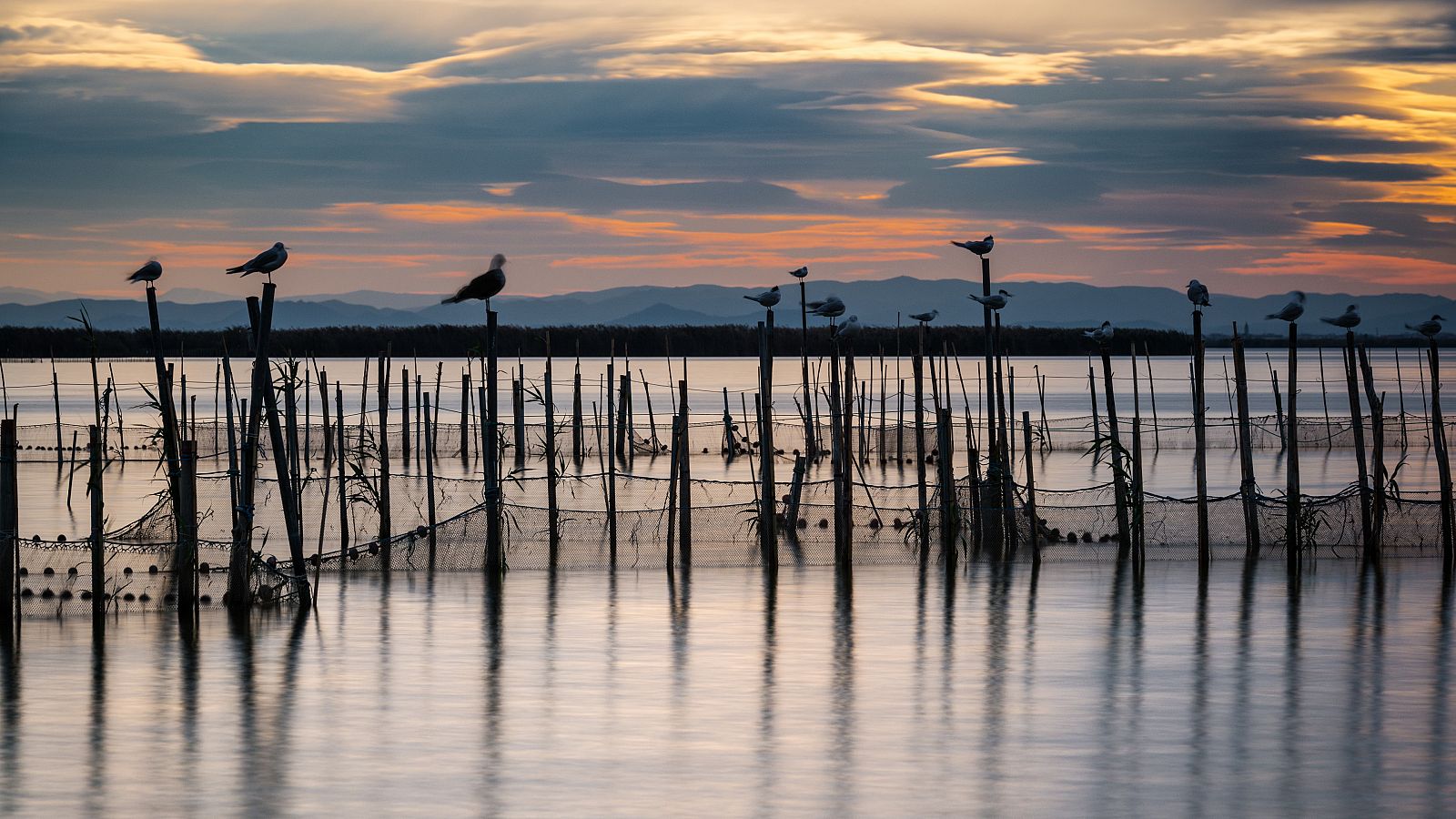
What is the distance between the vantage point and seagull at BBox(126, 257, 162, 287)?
1425cm

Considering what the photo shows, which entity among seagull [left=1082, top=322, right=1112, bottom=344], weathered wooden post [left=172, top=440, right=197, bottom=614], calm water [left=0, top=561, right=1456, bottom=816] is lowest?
calm water [left=0, top=561, right=1456, bottom=816]

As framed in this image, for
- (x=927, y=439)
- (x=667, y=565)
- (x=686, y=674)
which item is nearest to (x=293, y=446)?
(x=667, y=565)

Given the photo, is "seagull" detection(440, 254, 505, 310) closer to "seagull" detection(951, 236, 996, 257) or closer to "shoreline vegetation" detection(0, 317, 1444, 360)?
"seagull" detection(951, 236, 996, 257)

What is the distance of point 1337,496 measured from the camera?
17.2m

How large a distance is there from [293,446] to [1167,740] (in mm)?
10300

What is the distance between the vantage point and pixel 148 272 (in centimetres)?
1429

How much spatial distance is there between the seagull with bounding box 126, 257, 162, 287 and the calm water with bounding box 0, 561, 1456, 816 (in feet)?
9.99

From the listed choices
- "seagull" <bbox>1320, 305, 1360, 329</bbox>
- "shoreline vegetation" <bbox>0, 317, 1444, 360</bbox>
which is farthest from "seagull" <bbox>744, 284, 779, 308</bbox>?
"shoreline vegetation" <bbox>0, 317, 1444, 360</bbox>

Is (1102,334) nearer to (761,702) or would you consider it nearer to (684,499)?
(684,499)

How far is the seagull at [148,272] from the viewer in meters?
14.3

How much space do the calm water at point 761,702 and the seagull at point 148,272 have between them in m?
3.05

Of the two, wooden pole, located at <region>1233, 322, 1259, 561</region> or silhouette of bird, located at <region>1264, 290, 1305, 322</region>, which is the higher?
silhouette of bird, located at <region>1264, 290, 1305, 322</region>

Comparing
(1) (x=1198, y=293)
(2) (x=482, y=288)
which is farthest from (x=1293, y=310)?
(2) (x=482, y=288)

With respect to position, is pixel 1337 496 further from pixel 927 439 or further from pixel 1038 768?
pixel 927 439
